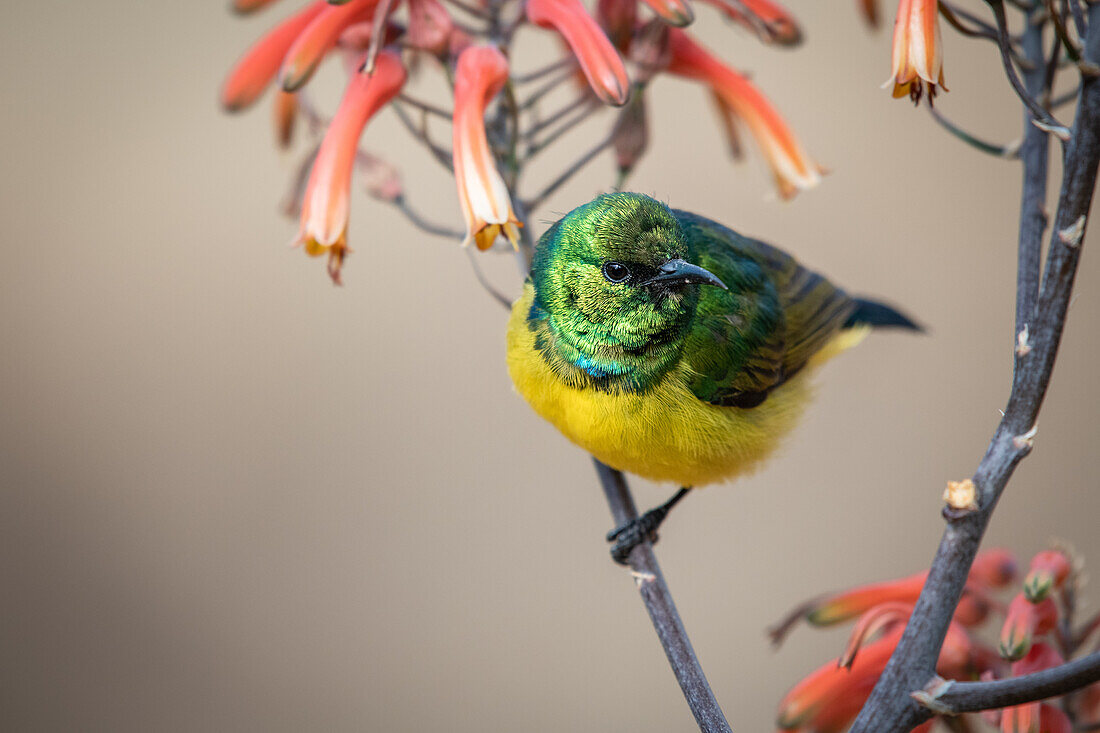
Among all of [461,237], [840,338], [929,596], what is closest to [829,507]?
[840,338]

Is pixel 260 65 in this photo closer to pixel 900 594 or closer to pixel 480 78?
pixel 480 78

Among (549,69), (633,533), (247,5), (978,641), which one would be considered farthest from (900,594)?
(247,5)

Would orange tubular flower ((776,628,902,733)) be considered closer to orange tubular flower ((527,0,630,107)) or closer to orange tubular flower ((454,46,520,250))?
orange tubular flower ((454,46,520,250))

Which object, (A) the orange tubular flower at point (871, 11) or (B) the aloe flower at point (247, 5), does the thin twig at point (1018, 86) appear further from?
(B) the aloe flower at point (247, 5)

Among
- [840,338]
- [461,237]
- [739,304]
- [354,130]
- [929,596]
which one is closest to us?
[929,596]

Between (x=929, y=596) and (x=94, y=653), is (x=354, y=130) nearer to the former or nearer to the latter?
(x=929, y=596)

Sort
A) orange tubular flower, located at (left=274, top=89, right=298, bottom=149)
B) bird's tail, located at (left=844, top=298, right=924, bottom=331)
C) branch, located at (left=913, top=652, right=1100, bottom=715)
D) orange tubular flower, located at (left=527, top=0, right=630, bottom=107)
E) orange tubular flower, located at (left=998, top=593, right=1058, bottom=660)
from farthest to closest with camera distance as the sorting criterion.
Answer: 1. bird's tail, located at (left=844, top=298, right=924, bottom=331)
2. orange tubular flower, located at (left=274, top=89, right=298, bottom=149)
3. orange tubular flower, located at (left=527, top=0, right=630, bottom=107)
4. orange tubular flower, located at (left=998, top=593, right=1058, bottom=660)
5. branch, located at (left=913, top=652, right=1100, bottom=715)

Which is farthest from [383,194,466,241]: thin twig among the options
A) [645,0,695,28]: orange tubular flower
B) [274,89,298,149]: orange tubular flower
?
[645,0,695,28]: orange tubular flower
